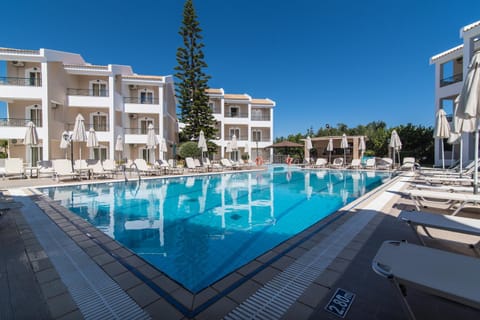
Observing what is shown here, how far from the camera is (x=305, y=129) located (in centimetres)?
4388

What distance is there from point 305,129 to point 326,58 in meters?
25.3

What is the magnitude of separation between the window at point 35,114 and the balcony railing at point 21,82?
59.6 inches

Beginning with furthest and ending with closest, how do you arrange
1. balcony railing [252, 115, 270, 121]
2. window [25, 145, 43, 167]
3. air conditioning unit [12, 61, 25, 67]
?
balcony railing [252, 115, 270, 121] → window [25, 145, 43, 167] → air conditioning unit [12, 61, 25, 67]

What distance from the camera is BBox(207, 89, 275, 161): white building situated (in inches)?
971

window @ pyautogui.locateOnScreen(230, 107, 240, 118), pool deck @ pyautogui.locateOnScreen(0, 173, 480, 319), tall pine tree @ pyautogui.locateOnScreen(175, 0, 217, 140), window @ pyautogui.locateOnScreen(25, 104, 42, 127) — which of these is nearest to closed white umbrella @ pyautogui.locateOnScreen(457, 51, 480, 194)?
pool deck @ pyautogui.locateOnScreen(0, 173, 480, 319)

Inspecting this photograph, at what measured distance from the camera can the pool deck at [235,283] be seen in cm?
174

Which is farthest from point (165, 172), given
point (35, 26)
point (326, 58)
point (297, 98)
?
point (297, 98)

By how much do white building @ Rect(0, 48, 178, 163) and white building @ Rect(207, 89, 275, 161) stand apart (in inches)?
255

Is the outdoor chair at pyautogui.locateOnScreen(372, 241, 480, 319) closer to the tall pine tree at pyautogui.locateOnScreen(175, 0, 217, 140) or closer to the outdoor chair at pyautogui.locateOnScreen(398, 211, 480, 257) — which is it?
the outdoor chair at pyautogui.locateOnScreen(398, 211, 480, 257)

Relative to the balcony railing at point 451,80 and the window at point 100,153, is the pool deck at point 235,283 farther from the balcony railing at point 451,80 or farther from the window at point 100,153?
the balcony railing at point 451,80

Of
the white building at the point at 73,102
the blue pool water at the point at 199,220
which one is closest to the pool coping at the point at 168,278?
the blue pool water at the point at 199,220

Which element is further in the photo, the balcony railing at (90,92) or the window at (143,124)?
the window at (143,124)

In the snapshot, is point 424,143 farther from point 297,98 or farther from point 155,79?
point 155,79

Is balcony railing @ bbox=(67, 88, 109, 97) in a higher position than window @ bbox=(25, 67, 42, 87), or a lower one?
lower
